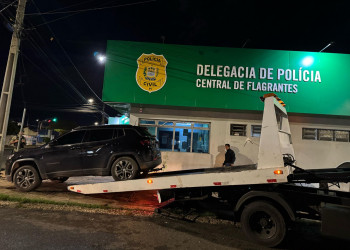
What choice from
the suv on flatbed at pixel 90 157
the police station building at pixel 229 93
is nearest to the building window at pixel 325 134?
the police station building at pixel 229 93

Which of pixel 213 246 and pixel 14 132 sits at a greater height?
pixel 14 132

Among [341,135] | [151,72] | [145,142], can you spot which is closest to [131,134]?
[145,142]

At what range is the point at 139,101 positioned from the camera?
11.3m

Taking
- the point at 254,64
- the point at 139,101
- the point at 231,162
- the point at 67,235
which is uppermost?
the point at 254,64

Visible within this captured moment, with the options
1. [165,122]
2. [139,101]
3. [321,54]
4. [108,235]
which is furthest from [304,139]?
[108,235]

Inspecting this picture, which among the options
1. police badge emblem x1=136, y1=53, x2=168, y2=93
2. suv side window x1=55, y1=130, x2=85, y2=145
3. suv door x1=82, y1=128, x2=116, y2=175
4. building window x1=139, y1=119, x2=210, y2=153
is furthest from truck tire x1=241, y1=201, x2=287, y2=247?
police badge emblem x1=136, y1=53, x2=168, y2=93

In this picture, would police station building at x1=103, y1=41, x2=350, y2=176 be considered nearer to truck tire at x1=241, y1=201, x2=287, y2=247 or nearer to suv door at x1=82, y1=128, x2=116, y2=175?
suv door at x1=82, y1=128, x2=116, y2=175

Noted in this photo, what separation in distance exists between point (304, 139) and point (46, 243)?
11.6m

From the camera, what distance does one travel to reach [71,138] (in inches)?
270

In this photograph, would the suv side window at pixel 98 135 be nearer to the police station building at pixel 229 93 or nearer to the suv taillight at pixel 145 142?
the suv taillight at pixel 145 142

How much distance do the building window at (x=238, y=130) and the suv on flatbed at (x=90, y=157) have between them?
591 cm

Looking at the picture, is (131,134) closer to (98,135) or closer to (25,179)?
(98,135)

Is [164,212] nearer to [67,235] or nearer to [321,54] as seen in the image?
[67,235]

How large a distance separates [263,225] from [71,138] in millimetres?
5477
